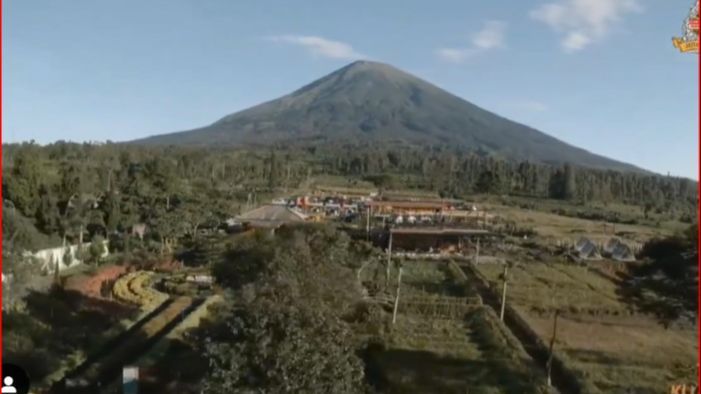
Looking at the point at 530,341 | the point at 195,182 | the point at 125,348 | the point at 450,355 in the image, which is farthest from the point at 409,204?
the point at 125,348

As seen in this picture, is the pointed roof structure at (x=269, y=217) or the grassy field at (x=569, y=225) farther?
the grassy field at (x=569, y=225)

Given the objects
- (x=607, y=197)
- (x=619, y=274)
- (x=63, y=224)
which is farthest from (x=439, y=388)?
(x=607, y=197)

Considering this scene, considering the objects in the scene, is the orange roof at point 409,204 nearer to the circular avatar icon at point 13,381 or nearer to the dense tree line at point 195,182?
the dense tree line at point 195,182

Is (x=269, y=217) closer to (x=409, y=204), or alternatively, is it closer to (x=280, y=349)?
(x=409, y=204)

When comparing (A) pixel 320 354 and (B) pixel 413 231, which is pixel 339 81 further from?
(A) pixel 320 354

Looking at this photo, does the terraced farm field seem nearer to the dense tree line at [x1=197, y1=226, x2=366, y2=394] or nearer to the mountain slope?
the dense tree line at [x1=197, y1=226, x2=366, y2=394]

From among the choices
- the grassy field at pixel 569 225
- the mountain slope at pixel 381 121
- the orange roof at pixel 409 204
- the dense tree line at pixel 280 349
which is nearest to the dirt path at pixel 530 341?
the dense tree line at pixel 280 349

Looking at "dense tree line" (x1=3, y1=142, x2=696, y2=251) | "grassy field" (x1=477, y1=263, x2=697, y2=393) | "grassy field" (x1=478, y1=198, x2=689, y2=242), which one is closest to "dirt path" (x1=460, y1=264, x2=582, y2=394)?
"grassy field" (x1=477, y1=263, x2=697, y2=393)
